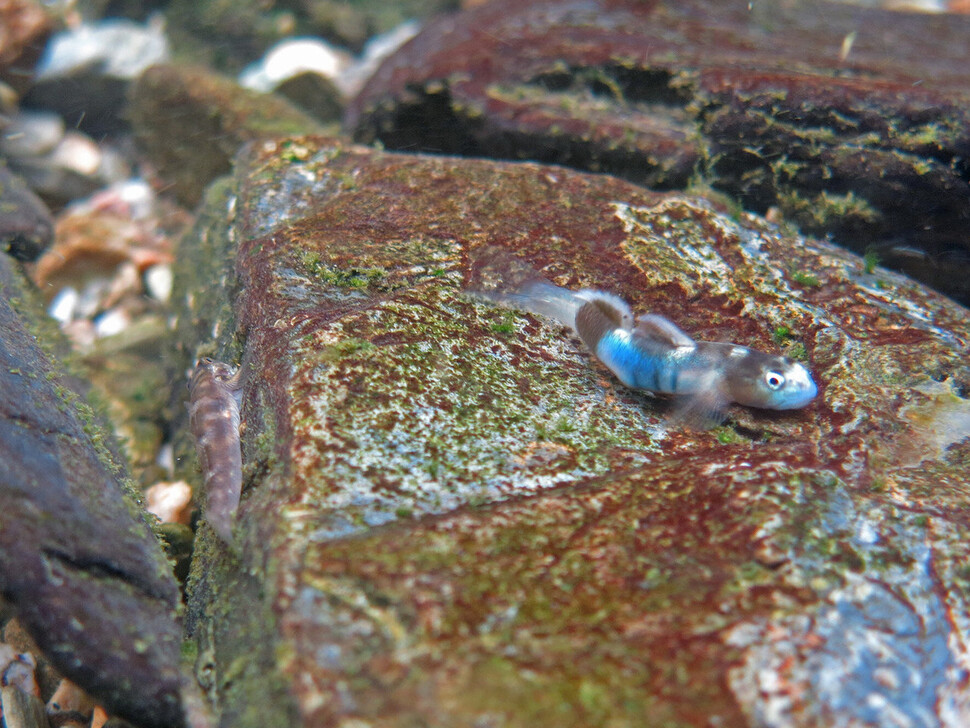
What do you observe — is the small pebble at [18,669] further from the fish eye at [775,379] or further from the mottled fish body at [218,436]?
the fish eye at [775,379]

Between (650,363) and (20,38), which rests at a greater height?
(650,363)

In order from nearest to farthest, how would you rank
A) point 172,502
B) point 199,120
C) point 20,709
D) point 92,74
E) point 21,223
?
point 20,709
point 172,502
point 21,223
point 199,120
point 92,74

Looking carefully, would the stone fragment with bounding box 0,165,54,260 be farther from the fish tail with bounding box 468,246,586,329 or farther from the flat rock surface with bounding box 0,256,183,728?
the fish tail with bounding box 468,246,586,329

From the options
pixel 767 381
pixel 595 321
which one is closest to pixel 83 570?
pixel 595 321

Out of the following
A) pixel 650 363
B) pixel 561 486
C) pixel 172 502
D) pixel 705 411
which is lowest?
pixel 172 502

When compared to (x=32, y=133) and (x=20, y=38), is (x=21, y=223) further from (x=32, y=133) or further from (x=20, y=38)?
(x=20, y=38)

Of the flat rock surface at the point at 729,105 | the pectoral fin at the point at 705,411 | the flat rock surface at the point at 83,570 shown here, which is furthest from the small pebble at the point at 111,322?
the pectoral fin at the point at 705,411

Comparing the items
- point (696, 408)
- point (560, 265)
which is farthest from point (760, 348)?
point (560, 265)
